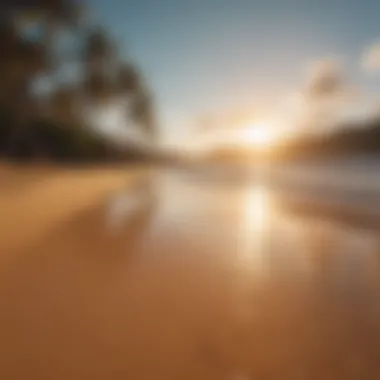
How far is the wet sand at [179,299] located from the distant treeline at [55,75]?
0.50 m

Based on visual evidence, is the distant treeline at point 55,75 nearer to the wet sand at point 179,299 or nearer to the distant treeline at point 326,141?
the wet sand at point 179,299

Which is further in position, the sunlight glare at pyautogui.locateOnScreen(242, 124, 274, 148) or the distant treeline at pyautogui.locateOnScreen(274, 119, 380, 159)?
the distant treeline at pyautogui.locateOnScreen(274, 119, 380, 159)

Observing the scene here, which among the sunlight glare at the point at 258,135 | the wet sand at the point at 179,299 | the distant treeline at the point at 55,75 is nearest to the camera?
the wet sand at the point at 179,299

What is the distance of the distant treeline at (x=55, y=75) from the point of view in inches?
68.1

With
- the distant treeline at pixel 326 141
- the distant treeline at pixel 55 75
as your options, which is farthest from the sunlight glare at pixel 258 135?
the distant treeline at pixel 55 75

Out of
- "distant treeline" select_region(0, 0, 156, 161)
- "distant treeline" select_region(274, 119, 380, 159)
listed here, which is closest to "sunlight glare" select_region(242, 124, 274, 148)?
"distant treeline" select_region(274, 119, 380, 159)

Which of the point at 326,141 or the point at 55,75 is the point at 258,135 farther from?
the point at 55,75

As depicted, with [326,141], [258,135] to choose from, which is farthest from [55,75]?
[326,141]

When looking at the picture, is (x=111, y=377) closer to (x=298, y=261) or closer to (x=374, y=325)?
(x=374, y=325)

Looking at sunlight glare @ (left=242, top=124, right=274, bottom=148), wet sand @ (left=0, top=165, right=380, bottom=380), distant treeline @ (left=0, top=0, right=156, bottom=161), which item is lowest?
wet sand @ (left=0, top=165, right=380, bottom=380)

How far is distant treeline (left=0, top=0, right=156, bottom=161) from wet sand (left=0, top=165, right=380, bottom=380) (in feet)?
1.65

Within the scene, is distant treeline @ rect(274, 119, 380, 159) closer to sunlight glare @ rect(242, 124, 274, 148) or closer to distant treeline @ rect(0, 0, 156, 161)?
sunlight glare @ rect(242, 124, 274, 148)

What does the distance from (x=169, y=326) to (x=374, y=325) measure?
2.05 feet

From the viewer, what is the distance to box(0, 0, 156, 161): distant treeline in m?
1.73
